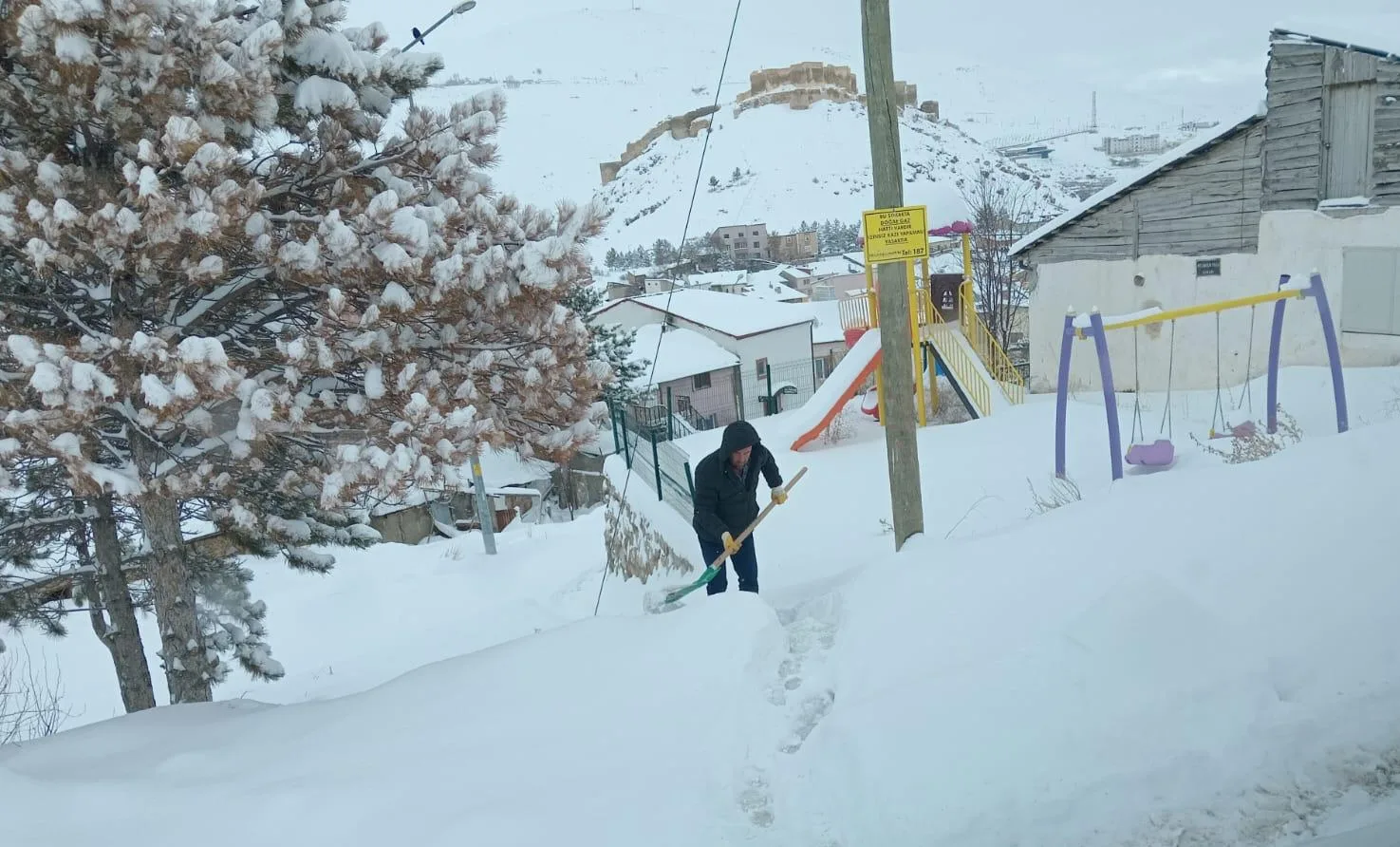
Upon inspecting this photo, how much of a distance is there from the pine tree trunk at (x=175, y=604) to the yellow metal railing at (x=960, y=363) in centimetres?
1053

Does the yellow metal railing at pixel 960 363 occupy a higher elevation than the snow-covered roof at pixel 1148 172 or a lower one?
lower

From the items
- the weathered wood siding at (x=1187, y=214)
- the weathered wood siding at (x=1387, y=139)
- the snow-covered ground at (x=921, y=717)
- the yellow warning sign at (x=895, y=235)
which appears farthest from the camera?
the weathered wood siding at (x=1187, y=214)

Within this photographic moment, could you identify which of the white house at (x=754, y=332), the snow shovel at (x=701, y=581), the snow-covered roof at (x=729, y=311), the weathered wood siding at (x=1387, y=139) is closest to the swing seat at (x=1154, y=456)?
the snow shovel at (x=701, y=581)

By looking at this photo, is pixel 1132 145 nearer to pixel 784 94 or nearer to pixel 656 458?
pixel 784 94

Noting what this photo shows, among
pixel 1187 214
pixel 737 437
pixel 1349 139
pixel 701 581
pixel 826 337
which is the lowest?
pixel 826 337

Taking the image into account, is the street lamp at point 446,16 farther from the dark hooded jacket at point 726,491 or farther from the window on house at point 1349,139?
the window on house at point 1349,139

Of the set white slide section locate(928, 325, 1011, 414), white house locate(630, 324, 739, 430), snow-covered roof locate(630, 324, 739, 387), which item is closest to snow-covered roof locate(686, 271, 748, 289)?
snow-covered roof locate(630, 324, 739, 387)

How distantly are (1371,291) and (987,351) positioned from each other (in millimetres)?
5512

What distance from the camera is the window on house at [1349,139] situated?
41.7 feet

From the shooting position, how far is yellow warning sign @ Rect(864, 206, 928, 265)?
19.1 ft

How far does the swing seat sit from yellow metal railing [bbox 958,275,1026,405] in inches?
229

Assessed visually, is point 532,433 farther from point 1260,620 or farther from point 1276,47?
point 1276,47

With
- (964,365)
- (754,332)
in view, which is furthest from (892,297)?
(754,332)

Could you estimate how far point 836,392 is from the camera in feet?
45.6
